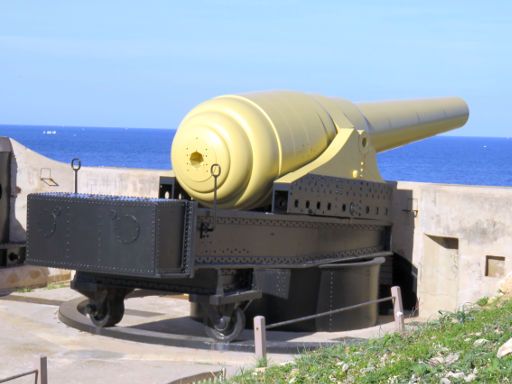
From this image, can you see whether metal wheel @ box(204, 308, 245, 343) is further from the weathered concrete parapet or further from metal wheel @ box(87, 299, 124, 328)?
the weathered concrete parapet

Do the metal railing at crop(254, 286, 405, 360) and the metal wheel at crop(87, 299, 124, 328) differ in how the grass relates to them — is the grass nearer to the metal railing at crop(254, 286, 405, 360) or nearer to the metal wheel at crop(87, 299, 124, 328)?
the metal railing at crop(254, 286, 405, 360)

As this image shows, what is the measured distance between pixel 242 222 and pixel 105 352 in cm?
173

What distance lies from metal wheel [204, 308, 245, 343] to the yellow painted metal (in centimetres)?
112

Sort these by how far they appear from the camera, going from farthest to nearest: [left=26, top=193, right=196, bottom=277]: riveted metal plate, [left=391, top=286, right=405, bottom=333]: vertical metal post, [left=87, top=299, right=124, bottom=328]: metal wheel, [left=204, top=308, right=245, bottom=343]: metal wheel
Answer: [left=87, top=299, right=124, bottom=328]: metal wheel < [left=204, top=308, right=245, bottom=343]: metal wheel < [left=391, top=286, right=405, bottom=333]: vertical metal post < [left=26, top=193, right=196, bottom=277]: riveted metal plate

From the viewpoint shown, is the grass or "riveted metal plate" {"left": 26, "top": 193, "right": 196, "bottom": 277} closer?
the grass

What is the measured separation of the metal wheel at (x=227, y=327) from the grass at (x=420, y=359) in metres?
2.38

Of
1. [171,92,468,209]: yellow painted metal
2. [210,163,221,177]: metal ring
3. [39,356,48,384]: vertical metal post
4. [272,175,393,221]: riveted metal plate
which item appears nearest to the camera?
[39,356,48,384]: vertical metal post

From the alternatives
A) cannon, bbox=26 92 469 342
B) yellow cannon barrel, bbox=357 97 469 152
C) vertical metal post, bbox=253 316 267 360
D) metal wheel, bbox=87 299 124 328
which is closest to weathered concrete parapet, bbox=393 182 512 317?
yellow cannon barrel, bbox=357 97 469 152

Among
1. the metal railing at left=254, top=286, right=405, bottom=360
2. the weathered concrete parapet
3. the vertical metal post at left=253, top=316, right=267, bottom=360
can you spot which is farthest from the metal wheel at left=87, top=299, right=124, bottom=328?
the weathered concrete parapet

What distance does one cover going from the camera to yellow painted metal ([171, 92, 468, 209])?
10414mm

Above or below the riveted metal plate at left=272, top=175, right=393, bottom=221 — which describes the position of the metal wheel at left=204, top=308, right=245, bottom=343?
below

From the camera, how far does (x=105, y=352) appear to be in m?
10.1

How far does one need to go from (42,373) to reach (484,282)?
6931 mm

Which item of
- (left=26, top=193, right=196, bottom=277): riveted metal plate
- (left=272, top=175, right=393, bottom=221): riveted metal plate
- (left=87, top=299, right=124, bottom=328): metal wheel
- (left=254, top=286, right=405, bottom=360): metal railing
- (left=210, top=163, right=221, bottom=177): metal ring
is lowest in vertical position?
(left=87, top=299, right=124, bottom=328): metal wheel
